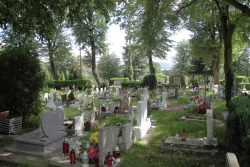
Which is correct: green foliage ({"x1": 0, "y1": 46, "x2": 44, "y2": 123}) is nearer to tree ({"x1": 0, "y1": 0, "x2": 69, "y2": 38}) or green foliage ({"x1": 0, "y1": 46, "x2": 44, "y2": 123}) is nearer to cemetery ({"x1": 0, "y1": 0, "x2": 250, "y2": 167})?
cemetery ({"x1": 0, "y1": 0, "x2": 250, "y2": 167})

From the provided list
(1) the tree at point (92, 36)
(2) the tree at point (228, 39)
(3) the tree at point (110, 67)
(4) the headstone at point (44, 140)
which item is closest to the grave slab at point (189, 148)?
(4) the headstone at point (44, 140)

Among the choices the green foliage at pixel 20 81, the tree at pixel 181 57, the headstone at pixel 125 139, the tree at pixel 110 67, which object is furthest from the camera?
the tree at pixel 181 57

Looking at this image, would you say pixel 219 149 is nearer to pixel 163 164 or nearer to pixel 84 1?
pixel 163 164

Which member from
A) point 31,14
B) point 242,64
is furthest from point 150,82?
point 242,64

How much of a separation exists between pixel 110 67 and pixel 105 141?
41.8 m

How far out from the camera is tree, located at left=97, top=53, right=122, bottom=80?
152 ft

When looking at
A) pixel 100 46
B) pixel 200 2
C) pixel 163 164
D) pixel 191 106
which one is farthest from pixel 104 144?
pixel 100 46

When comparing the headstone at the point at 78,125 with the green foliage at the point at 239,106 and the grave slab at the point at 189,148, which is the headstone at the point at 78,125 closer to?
the grave slab at the point at 189,148

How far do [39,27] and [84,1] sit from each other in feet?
7.21

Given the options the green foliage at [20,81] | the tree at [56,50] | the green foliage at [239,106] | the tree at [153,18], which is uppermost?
the tree at [56,50]

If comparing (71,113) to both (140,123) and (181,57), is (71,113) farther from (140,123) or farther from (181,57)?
(181,57)

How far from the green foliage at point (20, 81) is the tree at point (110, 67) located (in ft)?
121

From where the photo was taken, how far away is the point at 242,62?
4234 centimetres

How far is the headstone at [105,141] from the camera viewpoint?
4902 millimetres
